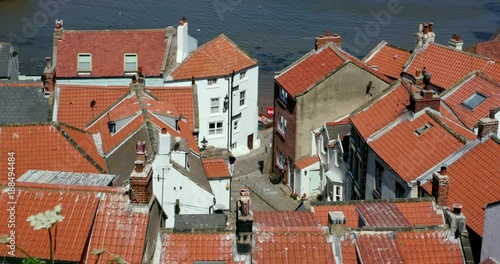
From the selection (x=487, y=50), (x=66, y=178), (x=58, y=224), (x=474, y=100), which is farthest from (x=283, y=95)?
(x=58, y=224)

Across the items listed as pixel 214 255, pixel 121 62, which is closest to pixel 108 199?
pixel 214 255

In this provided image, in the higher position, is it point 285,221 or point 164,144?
point 164,144

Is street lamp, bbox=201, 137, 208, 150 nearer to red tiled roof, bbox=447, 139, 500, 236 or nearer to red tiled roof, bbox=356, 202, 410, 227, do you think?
red tiled roof, bbox=447, 139, 500, 236

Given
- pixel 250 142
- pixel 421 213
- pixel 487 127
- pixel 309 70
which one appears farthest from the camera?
pixel 250 142

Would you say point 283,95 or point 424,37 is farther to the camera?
point 424,37

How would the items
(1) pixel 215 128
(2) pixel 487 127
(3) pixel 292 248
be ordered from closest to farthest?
(3) pixel 292 248 → (2) pixel 487 127 → (1) pixel 215 128

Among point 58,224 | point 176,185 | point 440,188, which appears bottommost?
point 58,224

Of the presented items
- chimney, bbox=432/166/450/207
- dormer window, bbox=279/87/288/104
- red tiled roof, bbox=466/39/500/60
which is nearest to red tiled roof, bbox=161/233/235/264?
chimney, bbox=432/166/450/207

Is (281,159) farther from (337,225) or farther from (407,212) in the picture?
(337,225)
